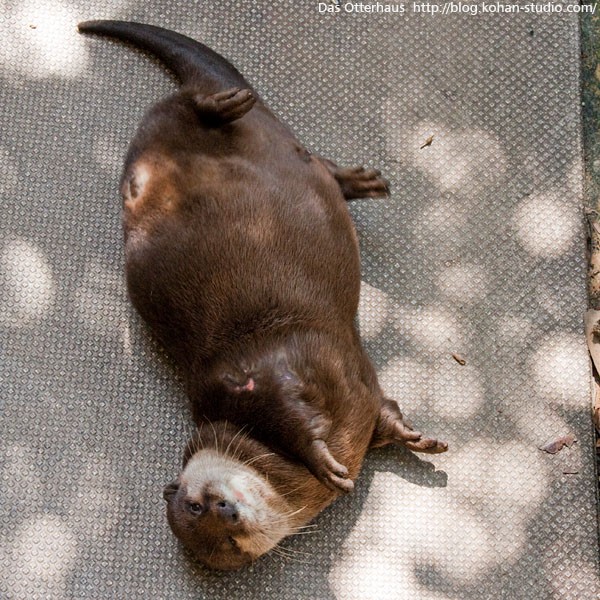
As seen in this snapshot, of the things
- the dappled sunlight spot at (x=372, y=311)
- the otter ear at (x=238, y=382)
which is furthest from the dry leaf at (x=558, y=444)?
the otter ear at (x=238, y=382)

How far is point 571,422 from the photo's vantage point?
236 cm

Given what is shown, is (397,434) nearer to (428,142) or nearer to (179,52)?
(428,142)

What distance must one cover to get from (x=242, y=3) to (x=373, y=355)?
1.16 metres

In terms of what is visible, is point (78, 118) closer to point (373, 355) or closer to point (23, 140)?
point (23, 140)

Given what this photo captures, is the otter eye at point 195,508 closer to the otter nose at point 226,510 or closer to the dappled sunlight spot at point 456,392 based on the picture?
the otter nose at point 226,510

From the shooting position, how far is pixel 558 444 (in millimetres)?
2328

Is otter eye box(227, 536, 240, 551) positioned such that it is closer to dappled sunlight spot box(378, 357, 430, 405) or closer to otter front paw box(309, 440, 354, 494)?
otter front paw box(309, 440, 354, 494)

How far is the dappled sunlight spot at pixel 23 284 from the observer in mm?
2359

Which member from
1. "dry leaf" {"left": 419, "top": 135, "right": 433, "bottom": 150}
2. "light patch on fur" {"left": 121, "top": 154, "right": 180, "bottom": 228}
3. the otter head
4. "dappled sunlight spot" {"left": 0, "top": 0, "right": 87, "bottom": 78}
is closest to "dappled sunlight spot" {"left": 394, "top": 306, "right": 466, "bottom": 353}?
"dry leaf" {"left": 419, "top": 135, "right": 433, "bottom": 150}

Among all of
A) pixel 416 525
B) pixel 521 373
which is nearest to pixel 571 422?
pixel 521 373

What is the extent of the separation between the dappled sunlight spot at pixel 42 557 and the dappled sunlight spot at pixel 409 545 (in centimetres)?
71

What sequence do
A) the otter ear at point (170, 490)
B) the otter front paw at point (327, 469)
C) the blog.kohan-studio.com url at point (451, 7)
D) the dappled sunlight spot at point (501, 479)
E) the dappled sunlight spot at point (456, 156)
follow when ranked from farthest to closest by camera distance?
the blog.kohan-studio.com url at point (451, 7)
the dappled sunlight spot at point (456, 156)
the dappled sunlight spot at point (501, 479)
the otter ear at point (170, 490)
the otter front paw at point (327, 469)

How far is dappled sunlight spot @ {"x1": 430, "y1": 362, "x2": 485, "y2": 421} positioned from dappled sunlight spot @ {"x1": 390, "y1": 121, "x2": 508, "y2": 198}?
536 millimetres

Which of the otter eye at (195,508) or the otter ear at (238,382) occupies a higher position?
the otter ear at (238,382)
